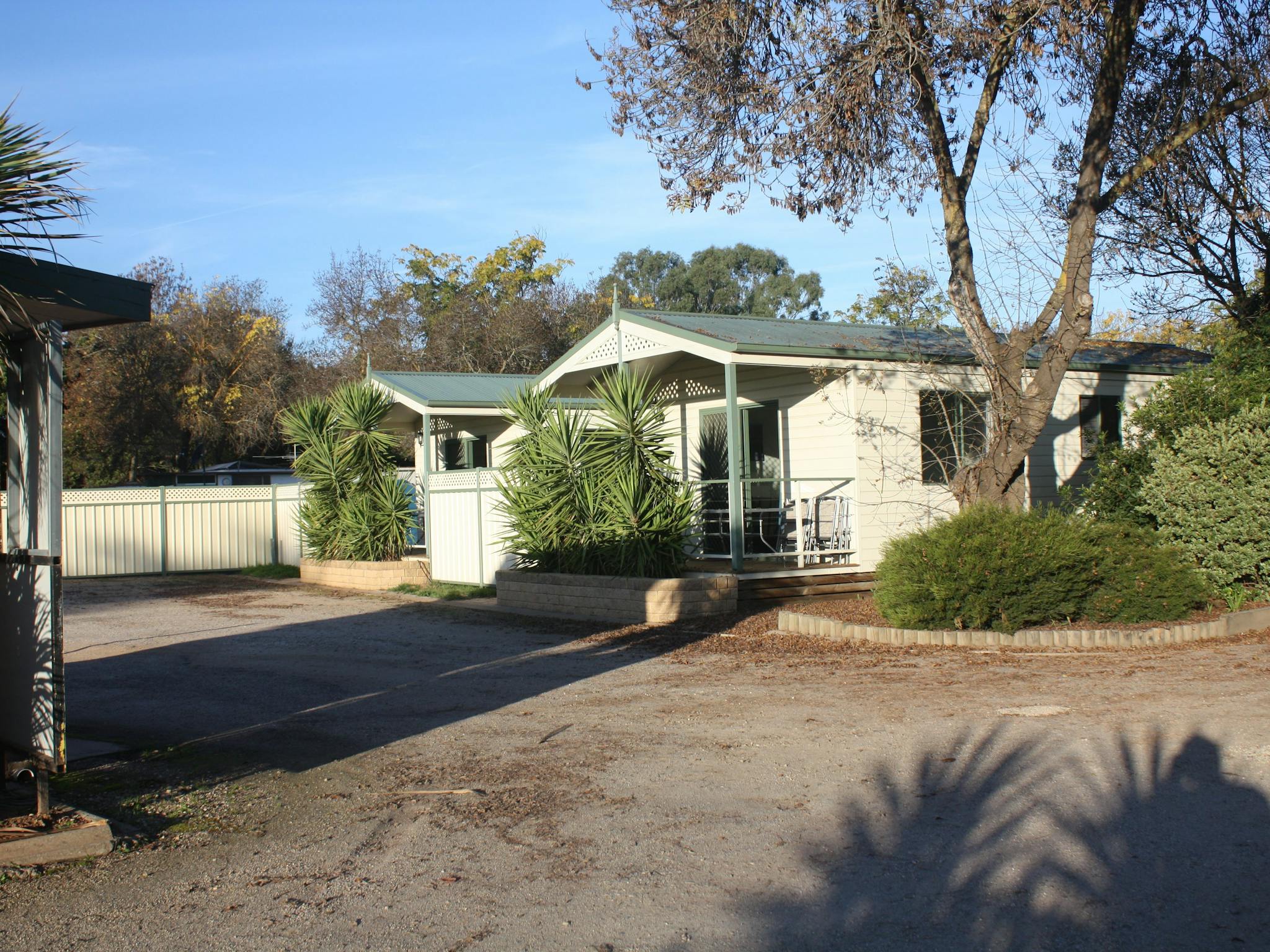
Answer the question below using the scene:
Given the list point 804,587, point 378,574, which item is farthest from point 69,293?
point 378,574

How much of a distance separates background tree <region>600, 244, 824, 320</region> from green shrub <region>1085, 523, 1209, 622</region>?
5153 cm

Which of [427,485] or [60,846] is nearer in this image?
[60,846]

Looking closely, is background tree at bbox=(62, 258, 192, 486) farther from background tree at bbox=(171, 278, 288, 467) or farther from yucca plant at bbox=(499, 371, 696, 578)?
yucca plant at bbox=(499, 371, 696, 578)

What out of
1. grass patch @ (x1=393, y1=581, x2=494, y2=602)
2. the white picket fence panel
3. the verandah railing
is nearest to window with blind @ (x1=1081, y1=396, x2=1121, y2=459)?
the verandah railing

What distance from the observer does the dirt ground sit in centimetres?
414

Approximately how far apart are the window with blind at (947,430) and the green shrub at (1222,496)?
3.60 meters

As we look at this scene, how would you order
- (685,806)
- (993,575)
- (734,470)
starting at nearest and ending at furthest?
(685,806) → (993,575) → (734,470)

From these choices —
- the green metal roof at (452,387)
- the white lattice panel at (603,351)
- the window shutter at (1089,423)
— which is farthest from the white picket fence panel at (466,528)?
the window shutter at (1089,423)

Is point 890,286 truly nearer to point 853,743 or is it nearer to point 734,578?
point 734,578

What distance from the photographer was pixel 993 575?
10.5 m

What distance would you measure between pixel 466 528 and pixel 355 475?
2982mm

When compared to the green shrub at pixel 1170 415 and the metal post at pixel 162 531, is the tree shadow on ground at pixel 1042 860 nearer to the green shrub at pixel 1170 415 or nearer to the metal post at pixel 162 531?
the green shrub at pixel 1170 415

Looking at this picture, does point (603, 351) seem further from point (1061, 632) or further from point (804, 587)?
point (1061, 632)

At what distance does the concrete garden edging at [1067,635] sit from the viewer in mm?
10180
